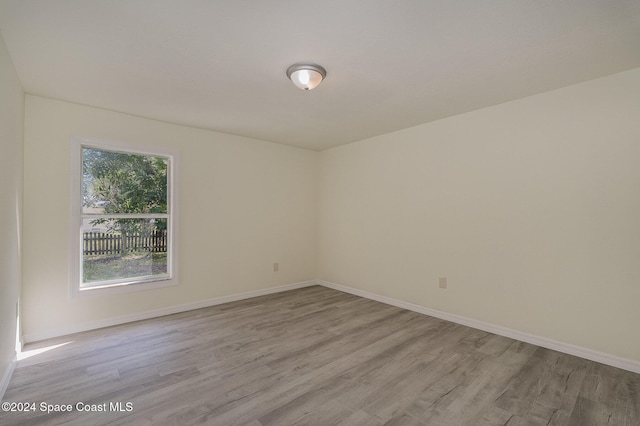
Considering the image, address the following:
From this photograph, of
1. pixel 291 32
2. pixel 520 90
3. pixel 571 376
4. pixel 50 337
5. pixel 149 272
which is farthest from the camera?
pixel 149 272

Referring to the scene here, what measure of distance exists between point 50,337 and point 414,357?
3553mm

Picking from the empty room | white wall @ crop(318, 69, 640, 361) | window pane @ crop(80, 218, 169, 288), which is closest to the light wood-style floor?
the empty room

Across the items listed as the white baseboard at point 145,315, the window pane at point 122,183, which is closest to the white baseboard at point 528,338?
the white baseboard at point 145,315

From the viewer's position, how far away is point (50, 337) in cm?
288

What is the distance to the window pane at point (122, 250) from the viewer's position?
317cm

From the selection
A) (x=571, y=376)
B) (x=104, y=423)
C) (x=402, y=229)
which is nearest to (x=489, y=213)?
(x=402, y=229)

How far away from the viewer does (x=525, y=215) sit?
2.85m

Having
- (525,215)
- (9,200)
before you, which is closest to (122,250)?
(9,200)

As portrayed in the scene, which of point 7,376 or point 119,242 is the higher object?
point 119,242

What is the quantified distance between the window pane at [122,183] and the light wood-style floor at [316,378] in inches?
53.8

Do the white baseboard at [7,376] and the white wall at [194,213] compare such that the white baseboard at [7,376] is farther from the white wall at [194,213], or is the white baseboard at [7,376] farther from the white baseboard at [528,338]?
the white baseboard at [528,338]

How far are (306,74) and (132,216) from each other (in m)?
2.69

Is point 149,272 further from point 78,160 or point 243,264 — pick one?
point 78,160

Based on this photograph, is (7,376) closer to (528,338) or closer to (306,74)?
(306,74)
